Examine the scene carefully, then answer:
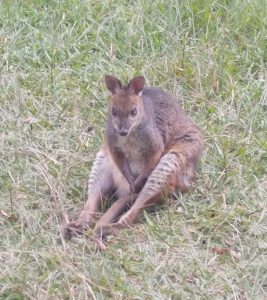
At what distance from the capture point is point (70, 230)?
6.37 metres

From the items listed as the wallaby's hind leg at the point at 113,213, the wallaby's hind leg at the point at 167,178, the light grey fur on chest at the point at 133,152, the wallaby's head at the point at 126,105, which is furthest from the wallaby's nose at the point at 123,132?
the wallaby's hind leg at the point at 113,213

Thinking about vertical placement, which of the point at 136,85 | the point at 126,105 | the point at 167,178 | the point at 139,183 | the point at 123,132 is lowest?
the point at 139,183

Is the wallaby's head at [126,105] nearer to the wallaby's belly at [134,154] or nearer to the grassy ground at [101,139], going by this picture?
the wallaby's belly at [134,154]

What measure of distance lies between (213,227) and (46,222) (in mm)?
1135

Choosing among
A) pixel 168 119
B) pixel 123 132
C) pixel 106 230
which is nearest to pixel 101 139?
pixel 168 119

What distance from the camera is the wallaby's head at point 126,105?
6.77 metres

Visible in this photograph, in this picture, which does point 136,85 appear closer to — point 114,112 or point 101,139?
point 114,112

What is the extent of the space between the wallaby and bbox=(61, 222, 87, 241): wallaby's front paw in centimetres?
13

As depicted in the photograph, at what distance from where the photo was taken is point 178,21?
884 cm

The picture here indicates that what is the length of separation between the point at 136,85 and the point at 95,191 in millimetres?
822

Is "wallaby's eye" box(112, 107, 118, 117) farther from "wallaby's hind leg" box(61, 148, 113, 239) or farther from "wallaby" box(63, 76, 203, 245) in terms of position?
"wallaby's hind leg" box(61, 148, 113, 239)

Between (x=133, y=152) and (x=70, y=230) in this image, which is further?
(x=133, y=152)

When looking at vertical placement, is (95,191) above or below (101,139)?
below

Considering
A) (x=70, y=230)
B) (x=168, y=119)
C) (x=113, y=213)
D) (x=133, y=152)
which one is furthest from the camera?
(x=168, y=119)
